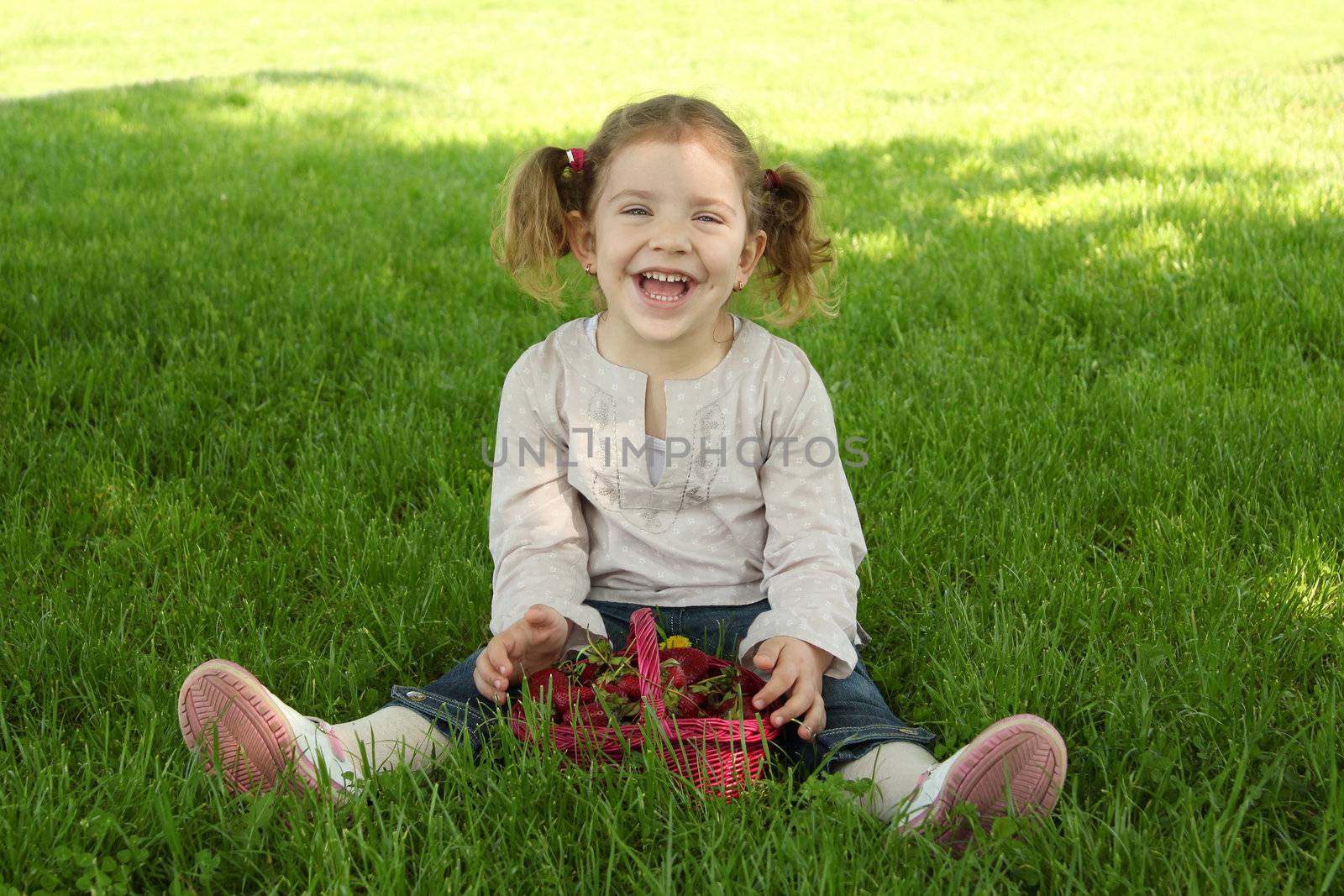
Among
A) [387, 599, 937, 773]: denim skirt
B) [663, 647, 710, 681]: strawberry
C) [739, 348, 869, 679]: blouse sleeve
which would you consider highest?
[739, 348, 869, 679]: blouse sleeve

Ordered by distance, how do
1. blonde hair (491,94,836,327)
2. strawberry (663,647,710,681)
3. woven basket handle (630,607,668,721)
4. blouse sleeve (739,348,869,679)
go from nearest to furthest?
woven basket handle (630,607,668,721) < strawberry (663,647,710,681) < blouse sleeve (739,348,869,679) < blonde hair (491,94,836,327)

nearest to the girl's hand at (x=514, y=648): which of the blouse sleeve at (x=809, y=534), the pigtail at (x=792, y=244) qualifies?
the blouse sleeve at (x=809, y=534)

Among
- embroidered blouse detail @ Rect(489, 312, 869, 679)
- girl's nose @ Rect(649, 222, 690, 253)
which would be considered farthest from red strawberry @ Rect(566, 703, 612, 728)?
girl's nose @ Rect(649, 222, 690, 253)

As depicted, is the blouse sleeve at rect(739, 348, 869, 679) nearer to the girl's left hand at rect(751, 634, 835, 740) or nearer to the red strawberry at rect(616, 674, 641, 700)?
the girl's left hand at rect(751, 634, 835, 740)

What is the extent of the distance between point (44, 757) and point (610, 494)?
1131mm

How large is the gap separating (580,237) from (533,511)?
0.60 meters

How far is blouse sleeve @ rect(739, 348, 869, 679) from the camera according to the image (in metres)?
2.34

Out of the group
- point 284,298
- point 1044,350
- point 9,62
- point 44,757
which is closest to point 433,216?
point 284,298

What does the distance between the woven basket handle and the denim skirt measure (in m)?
0.23

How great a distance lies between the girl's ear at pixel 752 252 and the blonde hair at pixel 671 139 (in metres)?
0.02

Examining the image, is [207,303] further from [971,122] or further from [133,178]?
[971,122]

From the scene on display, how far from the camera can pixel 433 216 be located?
6.14m

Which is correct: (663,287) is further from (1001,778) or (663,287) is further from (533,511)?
(1001,778)

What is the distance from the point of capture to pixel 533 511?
257 cm
